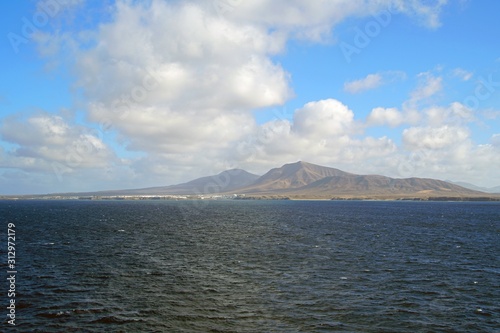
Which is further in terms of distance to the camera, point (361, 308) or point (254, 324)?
point (361, 308)

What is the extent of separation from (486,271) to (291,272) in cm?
3203

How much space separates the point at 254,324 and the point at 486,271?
44.5m

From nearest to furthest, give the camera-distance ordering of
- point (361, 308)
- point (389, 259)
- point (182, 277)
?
point (361, 308) < point (182, 277) < point (389, 259)

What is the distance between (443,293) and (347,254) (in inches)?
1081

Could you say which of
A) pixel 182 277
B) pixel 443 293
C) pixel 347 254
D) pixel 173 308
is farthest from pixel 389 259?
pixel 173 308

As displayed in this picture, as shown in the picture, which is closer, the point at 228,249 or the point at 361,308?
the point at 361,308

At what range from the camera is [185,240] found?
9356cm

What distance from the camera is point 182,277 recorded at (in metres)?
53.1

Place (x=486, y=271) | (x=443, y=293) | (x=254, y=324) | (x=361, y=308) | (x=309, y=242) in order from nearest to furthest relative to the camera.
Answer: (x=254, y=324)
(x=361, y=308)
(x=443, y=293)
(x=486, y=271)
(x=309, y=242)

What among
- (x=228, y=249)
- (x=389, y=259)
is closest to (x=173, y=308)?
(x=228, y=249)

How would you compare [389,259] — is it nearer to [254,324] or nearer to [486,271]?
[486,271]

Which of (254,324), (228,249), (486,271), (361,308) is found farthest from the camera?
(228,249)

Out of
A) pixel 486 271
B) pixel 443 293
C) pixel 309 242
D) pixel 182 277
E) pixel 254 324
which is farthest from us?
pixel 309 242

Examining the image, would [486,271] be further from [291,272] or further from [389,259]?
[291,272]
